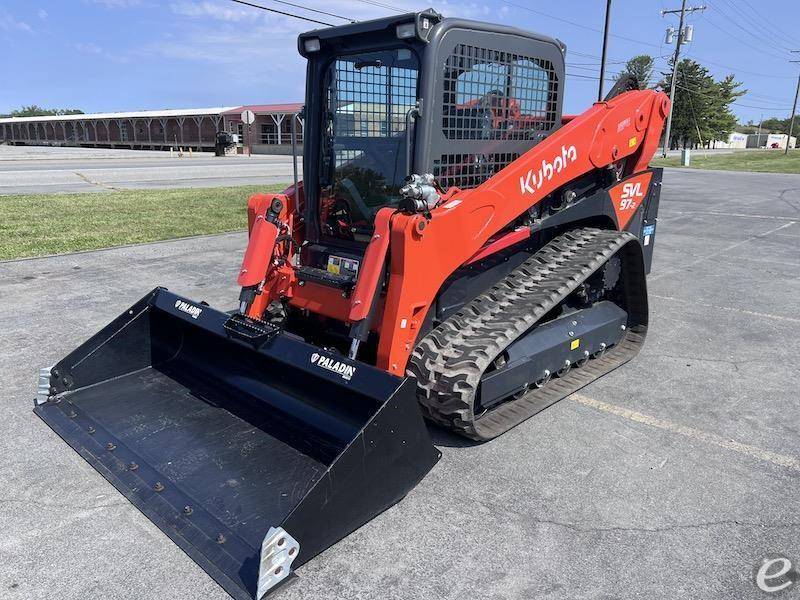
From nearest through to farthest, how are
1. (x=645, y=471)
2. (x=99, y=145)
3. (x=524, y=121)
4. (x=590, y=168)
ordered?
1. (x=645, y=471)
2. (x=524, y=121)
3. (x=590, y=168)
4. (x=99, y=145)

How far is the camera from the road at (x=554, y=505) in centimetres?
269

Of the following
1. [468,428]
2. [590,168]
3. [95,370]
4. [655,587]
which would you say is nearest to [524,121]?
[590,168]

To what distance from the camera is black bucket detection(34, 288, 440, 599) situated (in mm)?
2764

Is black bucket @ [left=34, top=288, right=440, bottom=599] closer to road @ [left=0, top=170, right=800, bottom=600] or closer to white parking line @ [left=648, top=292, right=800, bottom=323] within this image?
road @ [left=0, top=170, right=800, bottom=600]

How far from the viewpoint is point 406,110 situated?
4094 mm

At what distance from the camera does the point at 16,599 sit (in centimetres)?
258

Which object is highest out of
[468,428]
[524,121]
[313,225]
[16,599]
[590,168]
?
[524,121]

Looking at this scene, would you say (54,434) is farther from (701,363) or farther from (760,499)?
(701,363)

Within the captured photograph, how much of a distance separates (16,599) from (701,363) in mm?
5014

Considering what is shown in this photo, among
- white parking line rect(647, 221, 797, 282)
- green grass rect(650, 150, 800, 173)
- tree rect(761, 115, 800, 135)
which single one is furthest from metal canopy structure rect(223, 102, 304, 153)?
tree rect(761, 115, 800, 135)

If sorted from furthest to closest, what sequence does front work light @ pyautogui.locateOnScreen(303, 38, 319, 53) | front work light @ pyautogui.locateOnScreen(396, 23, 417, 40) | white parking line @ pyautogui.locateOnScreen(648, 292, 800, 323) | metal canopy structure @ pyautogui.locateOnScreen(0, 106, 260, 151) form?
1. metal canopy structure @ pyautogui.locateOnScreen(0, 106, 260, 151)
2. white parking line @ pyautogui.locateOnScreen(648, 292, 800, 323)
3. front work light @ pyautogui.locateOnScreen(303, 38, 319, 53)
4. front work light @ pyautogui.locateOnScreen(396, 23, 417, 40)

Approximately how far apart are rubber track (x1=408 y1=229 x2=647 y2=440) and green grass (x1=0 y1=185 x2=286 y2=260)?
787 cm

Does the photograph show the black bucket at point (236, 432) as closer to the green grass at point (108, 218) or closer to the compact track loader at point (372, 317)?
the compact track loader at point (372, 317)

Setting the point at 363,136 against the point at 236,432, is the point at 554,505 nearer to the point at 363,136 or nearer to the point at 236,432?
the point at 236,432
